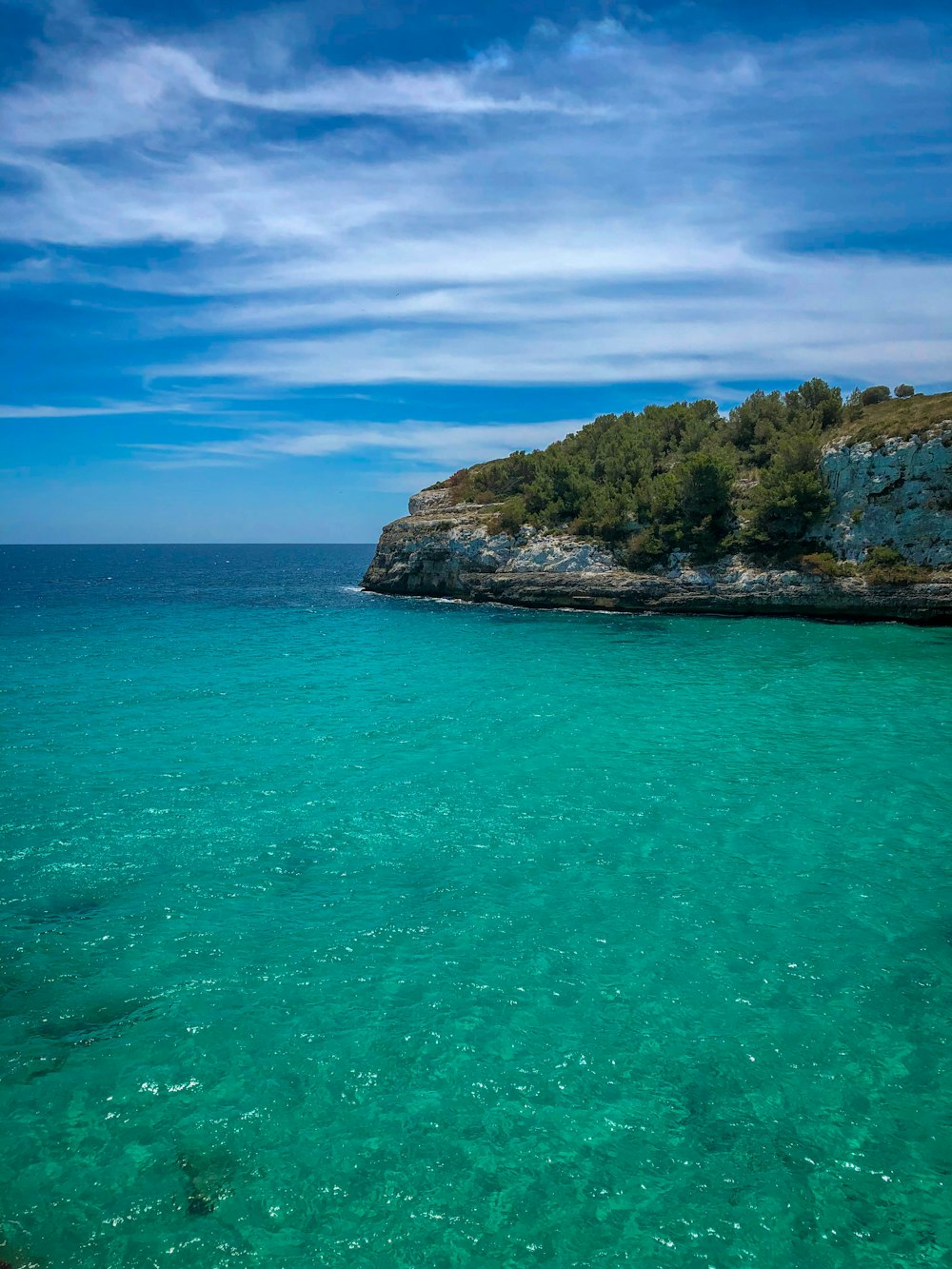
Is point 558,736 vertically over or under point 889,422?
under

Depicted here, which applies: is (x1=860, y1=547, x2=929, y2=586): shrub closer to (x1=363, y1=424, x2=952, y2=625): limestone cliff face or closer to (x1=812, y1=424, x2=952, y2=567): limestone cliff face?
(x1=363, y1=424, x2=952, y2=625): limestone cliff face

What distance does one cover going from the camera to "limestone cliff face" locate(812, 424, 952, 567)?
4241cm

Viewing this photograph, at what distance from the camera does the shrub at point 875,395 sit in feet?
181

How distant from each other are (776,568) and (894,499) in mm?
8165

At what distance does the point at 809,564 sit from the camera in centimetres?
4559

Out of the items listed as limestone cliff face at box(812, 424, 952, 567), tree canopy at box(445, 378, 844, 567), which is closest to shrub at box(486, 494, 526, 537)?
tree canopy at box(445, 378, 844, 567)

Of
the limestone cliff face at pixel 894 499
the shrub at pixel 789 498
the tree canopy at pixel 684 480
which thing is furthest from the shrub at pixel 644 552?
the limestone cliff face at pixel 894 499

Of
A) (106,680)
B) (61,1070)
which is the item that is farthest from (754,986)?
(106,680)

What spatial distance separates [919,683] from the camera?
2605cm

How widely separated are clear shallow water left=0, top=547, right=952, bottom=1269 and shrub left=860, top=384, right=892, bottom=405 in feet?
147

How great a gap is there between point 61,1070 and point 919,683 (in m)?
28.4

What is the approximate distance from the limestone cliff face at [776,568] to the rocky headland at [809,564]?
0.22ft

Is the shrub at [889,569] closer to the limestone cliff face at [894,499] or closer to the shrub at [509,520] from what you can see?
the limestone cliff face at [894,499]

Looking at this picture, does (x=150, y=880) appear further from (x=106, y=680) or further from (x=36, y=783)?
(x=106, y=680)
